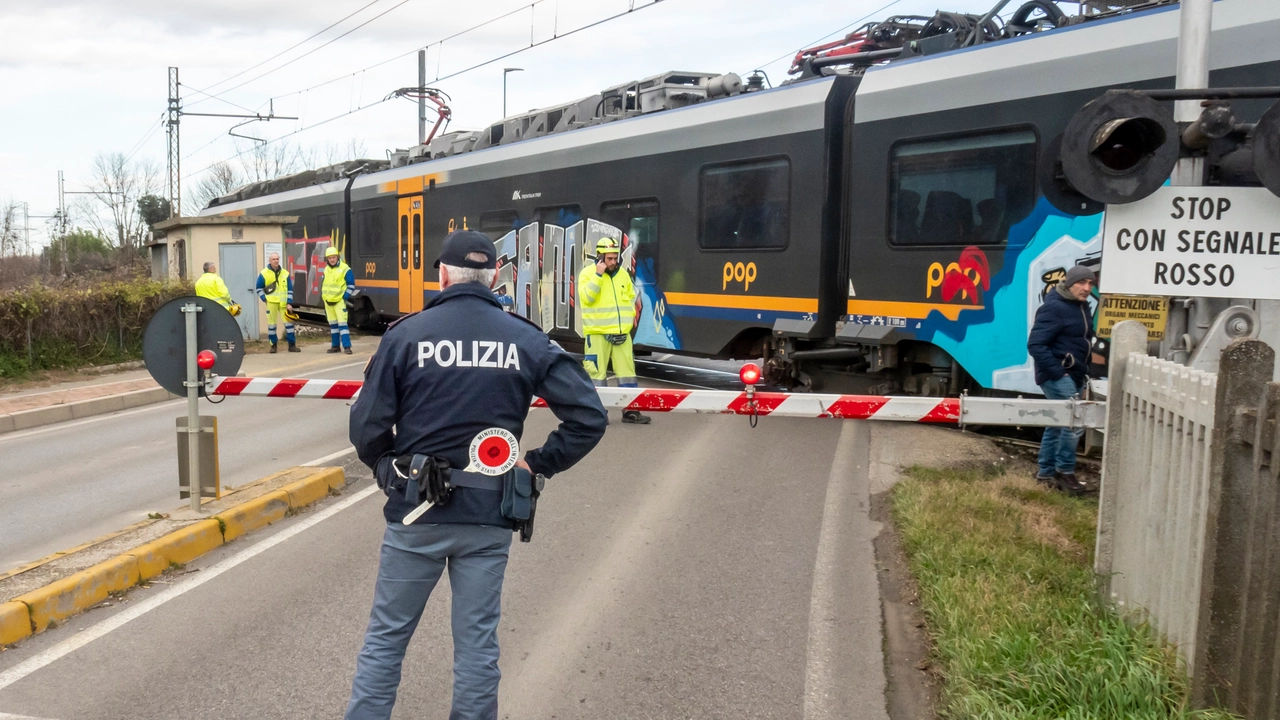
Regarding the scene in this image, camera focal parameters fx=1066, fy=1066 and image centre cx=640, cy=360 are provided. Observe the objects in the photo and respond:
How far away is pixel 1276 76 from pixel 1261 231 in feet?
10.6

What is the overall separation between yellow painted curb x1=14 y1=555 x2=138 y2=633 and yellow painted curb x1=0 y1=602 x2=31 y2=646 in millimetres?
37

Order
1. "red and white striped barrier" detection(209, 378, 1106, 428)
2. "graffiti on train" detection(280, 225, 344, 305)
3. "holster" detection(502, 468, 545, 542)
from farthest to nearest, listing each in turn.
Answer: "graffiti on train" detection(280, 225, 344, 305) < "red and white striped barrier" detection(209, 378, 1106, 428) < "holster" detection(502, 468, 545, 542)

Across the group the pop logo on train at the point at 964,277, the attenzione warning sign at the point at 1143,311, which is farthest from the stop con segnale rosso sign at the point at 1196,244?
the pop logo on train at the point at 964,277

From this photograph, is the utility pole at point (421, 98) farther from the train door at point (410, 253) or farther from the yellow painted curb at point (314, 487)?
the yellow painted curb at point (314, 487)

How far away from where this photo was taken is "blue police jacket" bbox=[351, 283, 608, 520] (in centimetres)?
329

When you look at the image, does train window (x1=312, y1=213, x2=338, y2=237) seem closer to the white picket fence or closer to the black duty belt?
the white picket fence

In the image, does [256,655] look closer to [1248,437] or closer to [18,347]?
[1248,437]

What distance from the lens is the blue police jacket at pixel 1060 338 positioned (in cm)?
757

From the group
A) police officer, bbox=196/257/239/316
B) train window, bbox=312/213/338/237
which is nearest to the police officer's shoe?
police officer, bbox=196/257/239/316

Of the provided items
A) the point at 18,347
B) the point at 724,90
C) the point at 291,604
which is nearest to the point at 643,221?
the point at 724,90

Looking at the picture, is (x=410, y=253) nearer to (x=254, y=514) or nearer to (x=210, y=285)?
(x=210, y=285)

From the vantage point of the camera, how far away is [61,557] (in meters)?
5.55

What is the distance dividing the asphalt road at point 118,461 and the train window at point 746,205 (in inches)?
175

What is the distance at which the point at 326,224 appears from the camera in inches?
874
